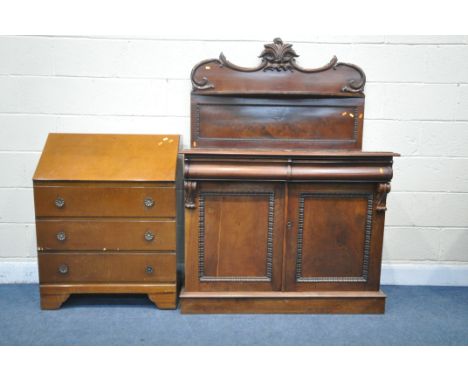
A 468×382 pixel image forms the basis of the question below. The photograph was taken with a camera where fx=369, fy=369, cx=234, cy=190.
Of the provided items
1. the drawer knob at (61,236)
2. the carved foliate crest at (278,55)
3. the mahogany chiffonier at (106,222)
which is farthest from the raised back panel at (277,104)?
the drawer knob at (61,236)

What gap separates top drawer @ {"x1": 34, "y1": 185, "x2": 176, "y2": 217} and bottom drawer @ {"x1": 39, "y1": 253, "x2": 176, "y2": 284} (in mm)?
263

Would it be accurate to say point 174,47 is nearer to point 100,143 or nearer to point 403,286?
point 100,143

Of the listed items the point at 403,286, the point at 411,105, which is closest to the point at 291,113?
the point at 411,105

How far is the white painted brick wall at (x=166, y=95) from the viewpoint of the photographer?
254cm

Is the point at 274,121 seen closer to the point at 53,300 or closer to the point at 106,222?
the point at 106,222

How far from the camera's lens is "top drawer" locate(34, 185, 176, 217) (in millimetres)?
2160

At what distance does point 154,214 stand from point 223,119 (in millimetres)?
832

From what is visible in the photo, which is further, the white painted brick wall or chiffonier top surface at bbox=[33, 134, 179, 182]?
the white painted brick wall

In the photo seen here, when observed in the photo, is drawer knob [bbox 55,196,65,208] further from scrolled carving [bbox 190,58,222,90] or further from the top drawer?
scrolled carving [bbox 190,58,222,90]

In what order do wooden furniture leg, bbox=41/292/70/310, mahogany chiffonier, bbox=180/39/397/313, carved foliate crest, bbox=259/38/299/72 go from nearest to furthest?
1. mahogany chiffonier, bbox=180/39/397/313
2. wooden furniture leg, bbox=41/292/70/310
3. carved foliate crest, bbox=259/38/299/72

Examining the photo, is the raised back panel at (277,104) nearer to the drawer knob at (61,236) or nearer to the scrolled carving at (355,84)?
the scrolled carving at (355,84)

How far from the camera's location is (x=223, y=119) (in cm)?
256

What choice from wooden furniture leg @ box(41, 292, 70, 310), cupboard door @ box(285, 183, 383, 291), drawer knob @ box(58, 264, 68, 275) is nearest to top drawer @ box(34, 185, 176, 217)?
drawer knob @ box(58, 264, 68, 275)

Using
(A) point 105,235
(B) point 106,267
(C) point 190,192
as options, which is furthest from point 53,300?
(C) point 190,192
